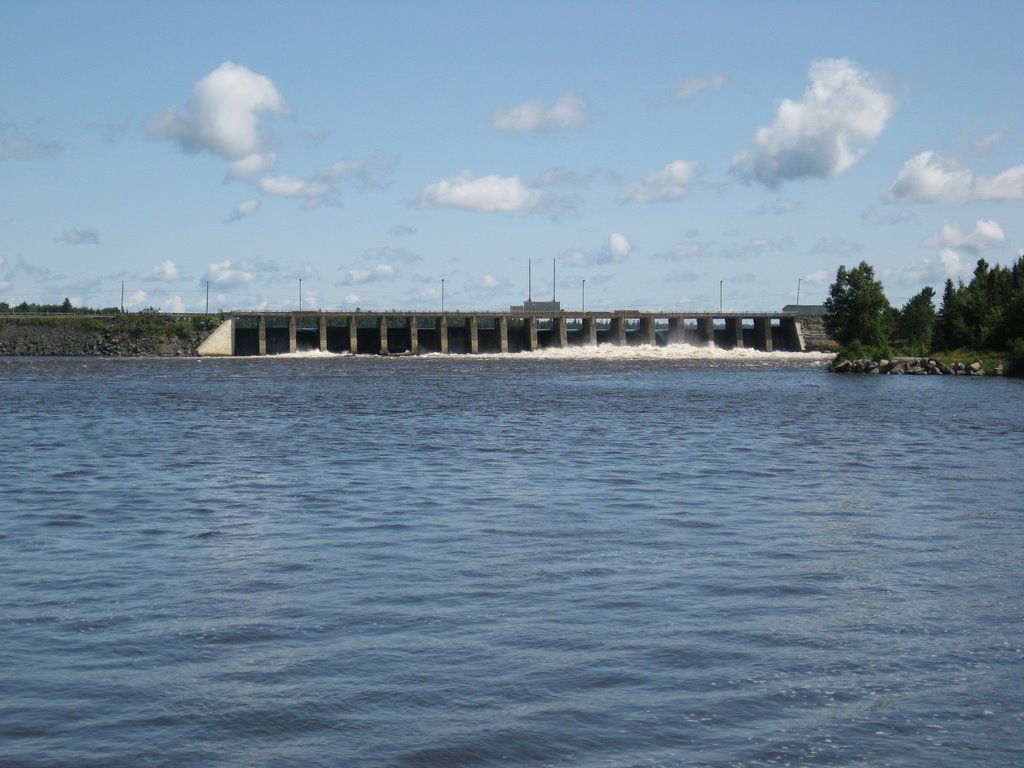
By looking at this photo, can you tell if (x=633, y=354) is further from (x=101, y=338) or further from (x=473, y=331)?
(x=101, y=338)

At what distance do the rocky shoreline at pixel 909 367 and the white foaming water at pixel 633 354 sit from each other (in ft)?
108

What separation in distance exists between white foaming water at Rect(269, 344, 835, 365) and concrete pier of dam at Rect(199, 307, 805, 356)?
6.85 feet

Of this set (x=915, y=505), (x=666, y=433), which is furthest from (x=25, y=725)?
(x=666, y=433)

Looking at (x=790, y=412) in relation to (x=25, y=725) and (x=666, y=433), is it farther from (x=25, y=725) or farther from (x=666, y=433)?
(x=25, y=725)

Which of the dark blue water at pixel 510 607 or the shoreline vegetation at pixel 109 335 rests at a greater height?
the shoreline vegetation at pixel 109 335

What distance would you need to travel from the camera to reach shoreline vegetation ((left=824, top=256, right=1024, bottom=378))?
326ft

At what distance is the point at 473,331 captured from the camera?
154750 mm

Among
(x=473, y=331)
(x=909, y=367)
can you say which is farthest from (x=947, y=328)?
(x=473, y=331)

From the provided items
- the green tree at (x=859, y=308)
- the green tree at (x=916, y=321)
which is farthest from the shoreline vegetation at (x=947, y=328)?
the green tree at (x=916, y=321)

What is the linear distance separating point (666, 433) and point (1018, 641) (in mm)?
31023

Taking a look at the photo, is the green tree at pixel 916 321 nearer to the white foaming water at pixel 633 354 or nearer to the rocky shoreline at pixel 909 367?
the white foaming water at pixel 633 354

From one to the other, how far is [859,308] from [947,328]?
14.3 meters

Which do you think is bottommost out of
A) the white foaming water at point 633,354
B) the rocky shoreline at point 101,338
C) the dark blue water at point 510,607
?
the dark blue water at point 510,607

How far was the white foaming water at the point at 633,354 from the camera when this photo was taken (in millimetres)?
146250
